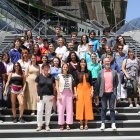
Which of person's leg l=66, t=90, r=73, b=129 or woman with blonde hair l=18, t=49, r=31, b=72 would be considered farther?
woman with blonde hair l=18, t=49, r=31, b=72

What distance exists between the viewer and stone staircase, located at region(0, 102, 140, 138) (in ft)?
38.4

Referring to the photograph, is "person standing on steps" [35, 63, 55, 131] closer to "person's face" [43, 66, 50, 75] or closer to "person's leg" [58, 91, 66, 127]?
"person's face" [43, 66, 50, 75]

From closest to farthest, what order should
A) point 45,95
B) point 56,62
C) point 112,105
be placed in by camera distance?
point 112,105
point 45,95
point 56,62

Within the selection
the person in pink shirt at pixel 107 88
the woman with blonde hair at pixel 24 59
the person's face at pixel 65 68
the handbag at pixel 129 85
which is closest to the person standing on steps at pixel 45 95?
the person's face at pixel 65 68

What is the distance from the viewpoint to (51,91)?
11.8 meters

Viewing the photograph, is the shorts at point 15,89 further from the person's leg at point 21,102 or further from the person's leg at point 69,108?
the person's leg at point 69,108

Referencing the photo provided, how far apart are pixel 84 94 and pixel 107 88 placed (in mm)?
622

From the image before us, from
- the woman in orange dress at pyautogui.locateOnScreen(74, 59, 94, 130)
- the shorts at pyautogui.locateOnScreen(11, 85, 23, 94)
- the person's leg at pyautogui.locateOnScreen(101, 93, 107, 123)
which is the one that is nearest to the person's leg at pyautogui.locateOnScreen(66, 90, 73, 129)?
the woman in orange dress at pyautogui.locateOnScreen(74, 59, 94, 130)

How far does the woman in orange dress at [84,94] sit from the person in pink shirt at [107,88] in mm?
276

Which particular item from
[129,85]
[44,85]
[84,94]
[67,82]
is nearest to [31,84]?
[44,85]

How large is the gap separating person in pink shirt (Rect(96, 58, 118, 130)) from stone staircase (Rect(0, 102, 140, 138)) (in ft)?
0.96

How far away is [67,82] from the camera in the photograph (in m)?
11.8

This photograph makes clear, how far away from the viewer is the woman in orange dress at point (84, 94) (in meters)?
11.8

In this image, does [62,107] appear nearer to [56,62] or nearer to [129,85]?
[56,62]
